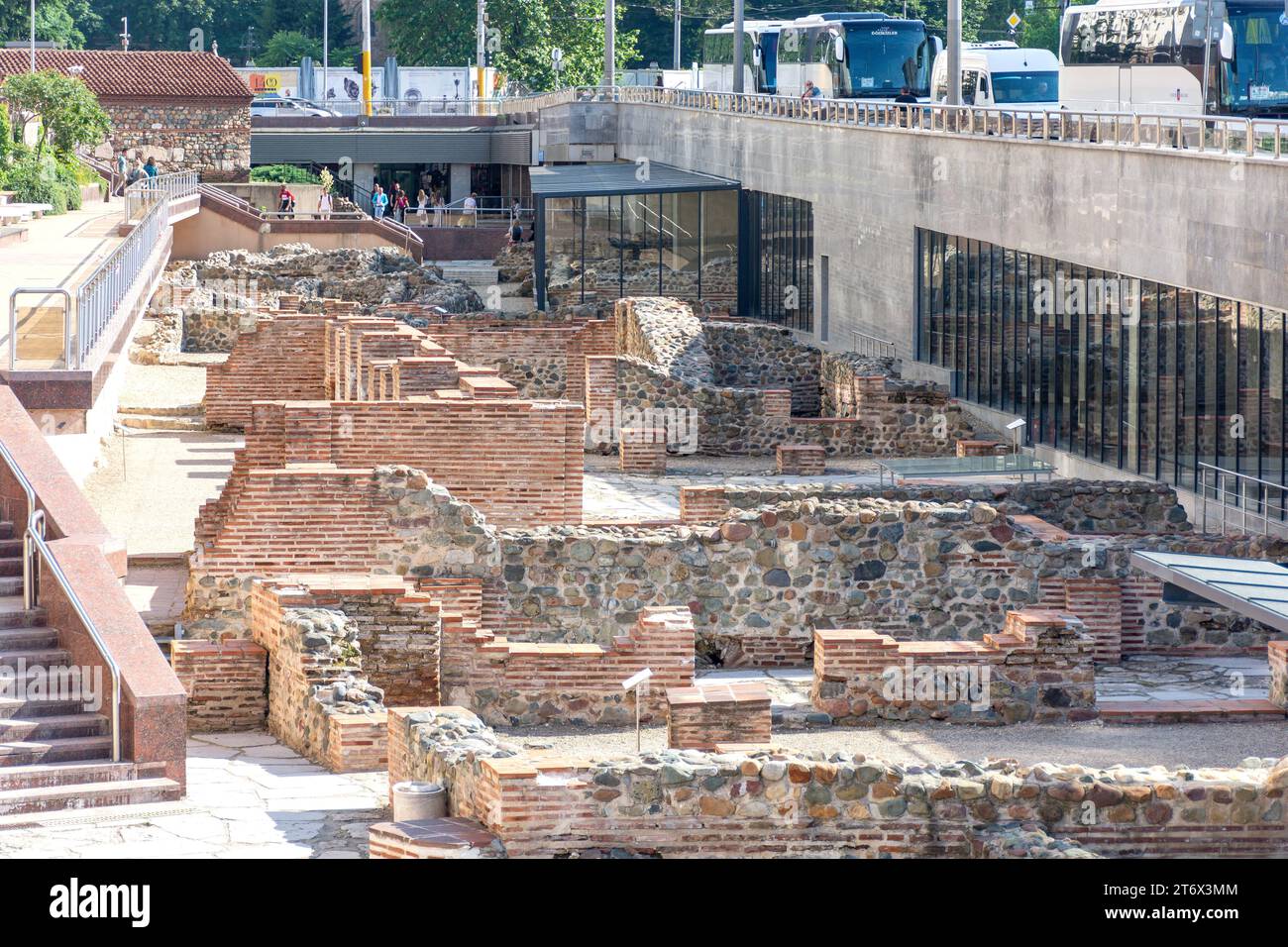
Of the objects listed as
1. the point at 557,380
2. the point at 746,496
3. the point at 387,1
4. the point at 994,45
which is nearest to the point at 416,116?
the point at 387,1

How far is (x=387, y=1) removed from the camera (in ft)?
319

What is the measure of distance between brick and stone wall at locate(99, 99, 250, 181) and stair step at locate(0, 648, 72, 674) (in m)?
57.4

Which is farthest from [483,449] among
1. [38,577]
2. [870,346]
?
[870,346]

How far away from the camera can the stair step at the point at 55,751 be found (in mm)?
12070

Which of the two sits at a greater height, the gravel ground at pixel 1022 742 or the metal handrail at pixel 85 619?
the metal handrail at pixel 85 619

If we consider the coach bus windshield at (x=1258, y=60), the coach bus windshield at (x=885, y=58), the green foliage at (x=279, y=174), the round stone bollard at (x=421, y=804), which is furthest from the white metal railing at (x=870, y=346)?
the green foliage at (x=279, y=174)

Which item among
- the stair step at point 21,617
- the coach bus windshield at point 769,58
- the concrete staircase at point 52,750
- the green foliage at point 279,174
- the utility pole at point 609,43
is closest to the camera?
the concrete staircase at point 52,750

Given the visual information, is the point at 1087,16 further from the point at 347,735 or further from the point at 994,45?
the point at 347,735

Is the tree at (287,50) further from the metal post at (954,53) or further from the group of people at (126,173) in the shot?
the metal post at (954,53)

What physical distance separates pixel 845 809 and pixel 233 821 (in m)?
3.41

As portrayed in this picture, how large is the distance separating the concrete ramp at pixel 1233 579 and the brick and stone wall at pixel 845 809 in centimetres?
345

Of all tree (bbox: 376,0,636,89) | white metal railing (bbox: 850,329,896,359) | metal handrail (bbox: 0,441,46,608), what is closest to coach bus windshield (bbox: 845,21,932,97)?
white metal railing (bbox: 850,329,896,359)

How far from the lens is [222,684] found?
14359 millimetres

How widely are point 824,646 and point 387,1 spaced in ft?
285
